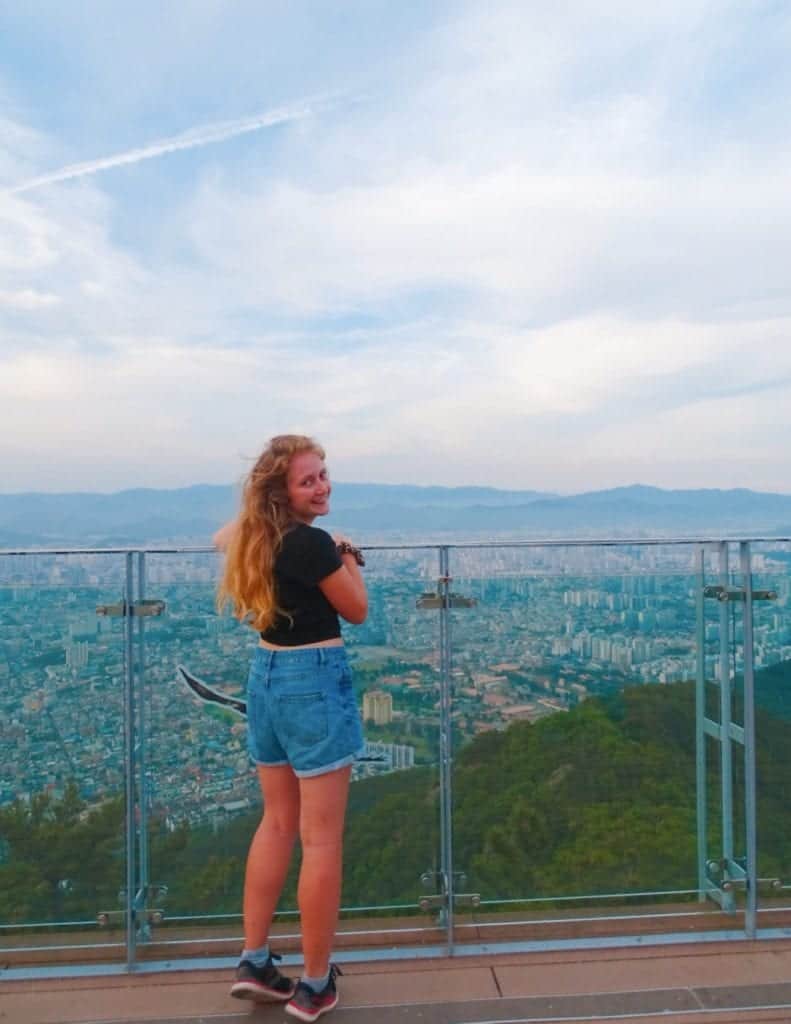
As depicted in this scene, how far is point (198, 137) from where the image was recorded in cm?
1275

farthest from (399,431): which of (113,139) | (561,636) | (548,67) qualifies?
(561,636)

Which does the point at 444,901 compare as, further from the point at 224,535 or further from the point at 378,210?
the point at 378,210

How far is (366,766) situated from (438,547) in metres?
0.83

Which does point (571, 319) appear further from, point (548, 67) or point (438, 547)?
point (438, 547)

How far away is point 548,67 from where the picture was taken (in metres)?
7.09

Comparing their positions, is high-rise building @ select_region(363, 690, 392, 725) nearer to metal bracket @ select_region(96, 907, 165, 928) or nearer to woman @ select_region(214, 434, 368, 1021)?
woman @ select_region(214, 434, 368, 1021)

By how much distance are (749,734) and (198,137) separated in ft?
39.9

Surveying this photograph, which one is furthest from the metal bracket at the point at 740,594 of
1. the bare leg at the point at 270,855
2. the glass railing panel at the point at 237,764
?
the bare leg at the point at 270,855

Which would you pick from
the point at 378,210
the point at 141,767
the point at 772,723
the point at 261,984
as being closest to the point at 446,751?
the point at 261,984

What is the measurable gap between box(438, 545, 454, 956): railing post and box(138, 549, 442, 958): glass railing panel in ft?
0.10

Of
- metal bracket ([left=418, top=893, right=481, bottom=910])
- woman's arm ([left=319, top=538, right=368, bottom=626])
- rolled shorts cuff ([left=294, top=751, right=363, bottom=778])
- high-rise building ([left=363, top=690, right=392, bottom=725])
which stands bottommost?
metal bracket ([left=418, top=893, right=481, bottom=910])

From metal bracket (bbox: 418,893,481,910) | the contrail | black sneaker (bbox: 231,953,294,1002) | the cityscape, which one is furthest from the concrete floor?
the contrail

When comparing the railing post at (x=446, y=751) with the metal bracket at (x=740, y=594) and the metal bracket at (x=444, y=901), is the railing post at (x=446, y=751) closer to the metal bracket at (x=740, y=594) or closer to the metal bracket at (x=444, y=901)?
the metal bracket at (x=444, y=901)

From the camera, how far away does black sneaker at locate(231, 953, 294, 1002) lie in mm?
2623
